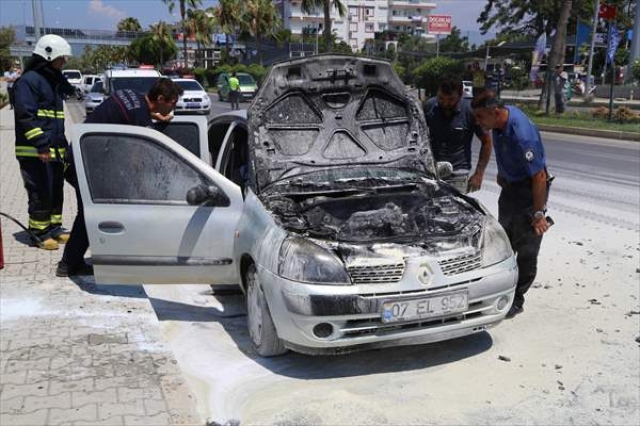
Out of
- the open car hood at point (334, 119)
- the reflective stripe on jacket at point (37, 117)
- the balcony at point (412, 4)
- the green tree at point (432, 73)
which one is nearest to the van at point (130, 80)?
the reflective stripe on jacket at point (37, 117)

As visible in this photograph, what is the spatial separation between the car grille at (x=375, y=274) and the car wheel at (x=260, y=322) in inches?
24.5

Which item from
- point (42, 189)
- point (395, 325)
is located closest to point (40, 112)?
point (42, 189)

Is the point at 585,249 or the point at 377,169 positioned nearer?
the point at 377,169

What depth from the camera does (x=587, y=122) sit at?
66.2ft

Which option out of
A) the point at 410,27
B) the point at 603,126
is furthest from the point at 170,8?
the point at 410,27

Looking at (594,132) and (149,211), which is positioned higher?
(149,211)

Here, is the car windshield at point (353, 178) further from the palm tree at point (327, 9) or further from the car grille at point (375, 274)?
the palm tree at point (327, 9)

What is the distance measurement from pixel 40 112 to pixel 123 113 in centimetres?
131

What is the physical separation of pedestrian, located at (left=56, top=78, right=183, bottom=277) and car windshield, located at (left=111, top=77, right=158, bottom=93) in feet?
44.0

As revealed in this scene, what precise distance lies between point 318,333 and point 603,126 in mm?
18027

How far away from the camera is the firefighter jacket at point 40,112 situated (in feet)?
18.8

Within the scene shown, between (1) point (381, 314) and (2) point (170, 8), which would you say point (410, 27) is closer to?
(2) point (170, 8)

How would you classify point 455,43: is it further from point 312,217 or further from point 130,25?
point 312,217

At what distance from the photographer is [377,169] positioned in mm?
4941
